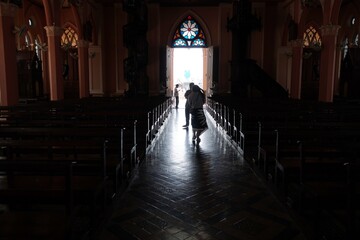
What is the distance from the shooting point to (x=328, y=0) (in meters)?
13.0

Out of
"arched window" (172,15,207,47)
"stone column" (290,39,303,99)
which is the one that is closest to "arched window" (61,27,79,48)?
"arched window" (172,15,207,47)

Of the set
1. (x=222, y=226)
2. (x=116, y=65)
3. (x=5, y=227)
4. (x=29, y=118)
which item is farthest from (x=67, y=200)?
(x=116, y=65)

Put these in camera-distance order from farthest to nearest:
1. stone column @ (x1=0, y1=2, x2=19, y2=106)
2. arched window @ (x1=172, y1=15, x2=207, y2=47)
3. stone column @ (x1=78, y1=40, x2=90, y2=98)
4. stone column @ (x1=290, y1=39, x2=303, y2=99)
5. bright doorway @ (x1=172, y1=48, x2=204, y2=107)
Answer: bright doorway @ (x1=172, y1=48, x2=204, y2=107)
arched window @ (x1=172, y1=15, x2=207, y2=47)
stone column @ (x1=78, y1=40, x2=90, y2=98)
stone column @ (x1=290, y1=39, x2=303, y2=99)
stone column @ (x1=0, y1=2, x2=19, y2=106)

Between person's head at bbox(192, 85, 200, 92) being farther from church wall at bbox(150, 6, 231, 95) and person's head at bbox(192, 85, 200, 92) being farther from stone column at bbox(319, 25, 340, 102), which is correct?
church wall at bbox(150, 6, 231, 95)

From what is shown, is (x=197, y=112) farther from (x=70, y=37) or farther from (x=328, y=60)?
(x=70, y=37)

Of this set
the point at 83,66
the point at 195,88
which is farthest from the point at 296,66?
the point at 83,66

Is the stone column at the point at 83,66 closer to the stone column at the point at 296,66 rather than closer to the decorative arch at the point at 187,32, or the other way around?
the decorative arch at the point at 187,32

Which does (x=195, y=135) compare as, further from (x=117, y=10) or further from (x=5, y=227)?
(x=117, y=10)

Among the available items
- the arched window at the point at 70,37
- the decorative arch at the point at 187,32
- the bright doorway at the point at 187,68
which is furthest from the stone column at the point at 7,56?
the bright doorway at the point at 187,68

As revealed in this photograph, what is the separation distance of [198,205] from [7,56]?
822 centimetres

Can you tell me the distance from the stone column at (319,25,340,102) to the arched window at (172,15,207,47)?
363 inches

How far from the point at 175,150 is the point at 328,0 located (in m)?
9.49

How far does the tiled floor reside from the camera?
11.7ft

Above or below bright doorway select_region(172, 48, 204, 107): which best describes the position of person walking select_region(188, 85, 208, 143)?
below
